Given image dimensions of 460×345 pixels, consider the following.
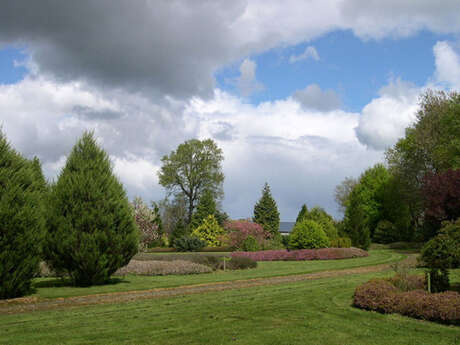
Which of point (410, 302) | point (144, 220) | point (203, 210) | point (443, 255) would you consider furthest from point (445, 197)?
point (203, 210)

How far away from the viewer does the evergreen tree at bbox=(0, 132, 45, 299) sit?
A: 1170 centimetres

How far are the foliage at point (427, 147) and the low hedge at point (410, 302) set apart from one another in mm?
25246

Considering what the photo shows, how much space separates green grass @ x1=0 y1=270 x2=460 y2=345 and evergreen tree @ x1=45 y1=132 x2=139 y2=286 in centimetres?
385

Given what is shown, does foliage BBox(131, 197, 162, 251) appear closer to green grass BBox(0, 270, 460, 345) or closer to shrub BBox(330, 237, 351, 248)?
shrub BBox(330, 237, 351, 248)

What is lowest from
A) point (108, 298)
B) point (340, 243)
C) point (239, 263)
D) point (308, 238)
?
point (108, 298)

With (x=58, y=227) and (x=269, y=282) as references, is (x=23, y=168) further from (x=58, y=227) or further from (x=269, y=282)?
(x=269, y=282)

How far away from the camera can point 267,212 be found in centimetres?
5403

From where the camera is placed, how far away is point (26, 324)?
8516 mm

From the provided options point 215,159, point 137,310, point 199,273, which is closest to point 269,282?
point 199,273

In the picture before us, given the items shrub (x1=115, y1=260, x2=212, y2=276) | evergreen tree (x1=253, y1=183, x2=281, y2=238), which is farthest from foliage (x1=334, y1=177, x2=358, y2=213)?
shrub (x1=115, y1=260, x2=212, y2=276)

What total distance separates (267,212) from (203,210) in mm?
8863

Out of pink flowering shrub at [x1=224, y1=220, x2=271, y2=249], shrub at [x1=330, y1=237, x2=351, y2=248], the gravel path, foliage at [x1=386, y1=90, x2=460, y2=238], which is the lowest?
the gravel path

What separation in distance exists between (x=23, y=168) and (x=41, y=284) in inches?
221

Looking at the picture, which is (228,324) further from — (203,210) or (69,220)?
(203,210)
